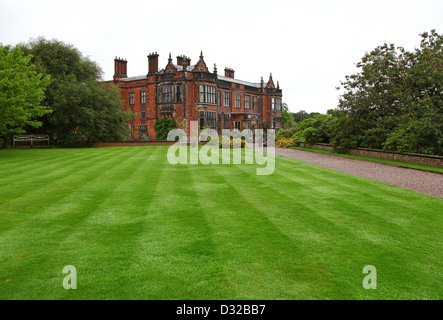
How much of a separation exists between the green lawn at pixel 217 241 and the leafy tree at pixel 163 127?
107 ft

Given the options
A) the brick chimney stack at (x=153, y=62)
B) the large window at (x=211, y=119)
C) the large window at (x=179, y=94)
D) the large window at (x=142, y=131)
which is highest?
the brick chimney stack at (x=153, y=62)

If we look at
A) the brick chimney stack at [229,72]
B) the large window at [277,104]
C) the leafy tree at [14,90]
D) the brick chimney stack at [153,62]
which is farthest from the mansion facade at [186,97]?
the leafy tree at [14,90]

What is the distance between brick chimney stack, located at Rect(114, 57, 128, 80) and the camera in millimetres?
50531

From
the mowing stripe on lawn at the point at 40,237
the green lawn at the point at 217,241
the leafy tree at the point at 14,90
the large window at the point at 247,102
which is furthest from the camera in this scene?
the large window at the point at 247,102

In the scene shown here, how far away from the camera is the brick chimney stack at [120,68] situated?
166ft

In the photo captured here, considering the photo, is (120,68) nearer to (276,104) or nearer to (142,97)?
(142,97)

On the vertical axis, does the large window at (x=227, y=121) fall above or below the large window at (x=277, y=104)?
below

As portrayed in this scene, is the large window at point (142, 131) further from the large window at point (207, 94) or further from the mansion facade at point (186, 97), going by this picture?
the large window at point (207, 94)

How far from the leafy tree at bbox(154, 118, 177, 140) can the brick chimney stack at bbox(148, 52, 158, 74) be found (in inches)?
307

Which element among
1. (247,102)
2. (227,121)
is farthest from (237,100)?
(227,121)

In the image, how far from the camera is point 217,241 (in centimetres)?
555

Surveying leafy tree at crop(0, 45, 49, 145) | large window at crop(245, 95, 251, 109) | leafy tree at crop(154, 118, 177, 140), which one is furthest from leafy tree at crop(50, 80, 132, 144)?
large window at crop(245, 95, 251, 109)

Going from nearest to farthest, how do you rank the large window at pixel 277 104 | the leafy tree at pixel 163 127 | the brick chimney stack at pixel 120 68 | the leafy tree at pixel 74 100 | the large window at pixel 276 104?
the leafy tree at pixel 74 100 → the leafy tree at pixel 163 127 → the brick chimney stack at pixel 120 68 → the large window at pixel 276 104 → the large window at pixel 277 104

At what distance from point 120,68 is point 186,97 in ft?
52.4
